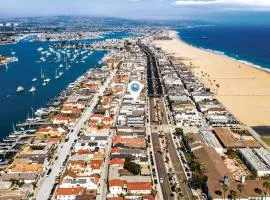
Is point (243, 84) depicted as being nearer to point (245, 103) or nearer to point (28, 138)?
point (245, 103)

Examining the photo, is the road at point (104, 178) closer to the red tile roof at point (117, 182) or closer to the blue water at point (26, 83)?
the red tile roof at point (117, 182)

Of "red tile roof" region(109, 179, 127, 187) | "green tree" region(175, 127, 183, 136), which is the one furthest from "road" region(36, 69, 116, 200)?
"green tree" region(175, 127, 183, 136)

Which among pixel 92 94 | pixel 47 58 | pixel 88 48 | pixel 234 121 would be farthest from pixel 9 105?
pixel 88 48

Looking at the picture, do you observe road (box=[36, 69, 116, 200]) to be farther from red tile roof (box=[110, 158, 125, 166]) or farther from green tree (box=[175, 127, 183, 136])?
green tree (box=[175, 127, 183, 136])

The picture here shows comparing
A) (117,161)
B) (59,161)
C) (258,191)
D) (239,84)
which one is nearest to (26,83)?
(239,84)

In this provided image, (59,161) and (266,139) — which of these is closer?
(59,161)

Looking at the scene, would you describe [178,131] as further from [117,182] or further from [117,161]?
[117,182]
